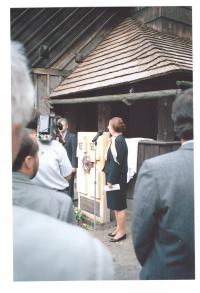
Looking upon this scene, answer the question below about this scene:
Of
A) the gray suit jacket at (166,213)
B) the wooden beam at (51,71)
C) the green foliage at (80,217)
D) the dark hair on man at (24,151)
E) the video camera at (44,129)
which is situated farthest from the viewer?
the wooden beam at (51,71)

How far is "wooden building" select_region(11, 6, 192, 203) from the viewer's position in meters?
3.99

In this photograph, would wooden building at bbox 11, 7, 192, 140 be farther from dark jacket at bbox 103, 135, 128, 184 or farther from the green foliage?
the green foliage

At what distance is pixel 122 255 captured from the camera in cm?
294

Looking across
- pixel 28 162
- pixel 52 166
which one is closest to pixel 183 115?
pixel 28 162

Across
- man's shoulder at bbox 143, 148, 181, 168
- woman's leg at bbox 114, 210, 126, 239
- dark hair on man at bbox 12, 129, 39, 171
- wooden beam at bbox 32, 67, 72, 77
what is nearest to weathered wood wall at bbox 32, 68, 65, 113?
wooden beam at bbox 32, 67, 72, 77

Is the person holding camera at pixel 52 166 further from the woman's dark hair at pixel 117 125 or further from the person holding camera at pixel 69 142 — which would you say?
the person holding camera at pixel 69 142

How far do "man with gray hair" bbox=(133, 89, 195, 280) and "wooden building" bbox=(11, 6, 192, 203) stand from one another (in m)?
2.33

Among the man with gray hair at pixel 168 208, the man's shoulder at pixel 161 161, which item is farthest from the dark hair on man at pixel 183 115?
the man's shoulder at pixel 161 161

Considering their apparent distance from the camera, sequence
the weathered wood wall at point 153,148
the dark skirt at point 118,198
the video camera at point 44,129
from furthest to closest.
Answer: the dark skirt at point 118,198
the weathered wood wall at point 153,148
the video camera at point 44,129

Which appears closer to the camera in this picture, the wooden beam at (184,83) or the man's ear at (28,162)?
the man's ear at (28,162)

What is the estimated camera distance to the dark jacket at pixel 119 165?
317cm

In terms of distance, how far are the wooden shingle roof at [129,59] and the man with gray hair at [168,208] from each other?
2.11 metres

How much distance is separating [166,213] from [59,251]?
2.31 ft

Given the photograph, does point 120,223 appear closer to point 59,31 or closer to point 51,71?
point 51,71
